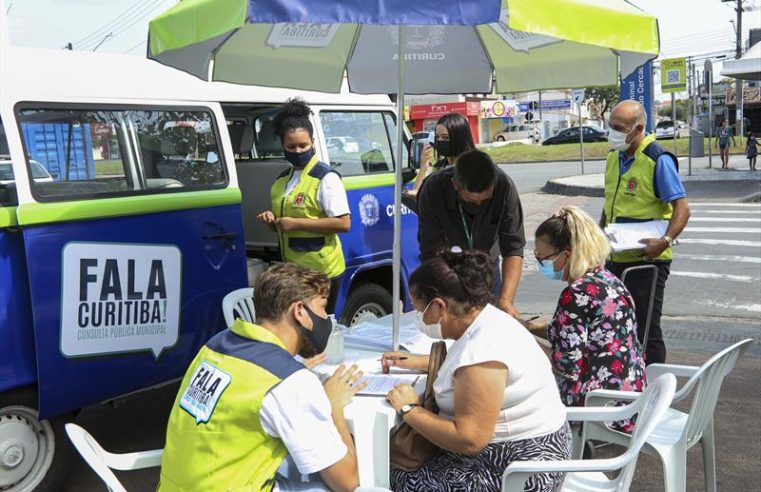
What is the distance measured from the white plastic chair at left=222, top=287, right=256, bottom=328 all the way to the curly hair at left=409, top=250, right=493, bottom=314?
1.78m

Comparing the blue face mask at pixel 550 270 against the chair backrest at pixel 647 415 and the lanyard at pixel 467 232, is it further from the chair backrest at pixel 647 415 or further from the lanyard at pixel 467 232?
the lanyard at pixel 467 232

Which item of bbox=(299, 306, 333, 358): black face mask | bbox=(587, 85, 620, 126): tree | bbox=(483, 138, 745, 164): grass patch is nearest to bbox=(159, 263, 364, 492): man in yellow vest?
bbox=(299, 306, 333, 358): black face mask

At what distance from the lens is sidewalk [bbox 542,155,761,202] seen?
18.1 metres

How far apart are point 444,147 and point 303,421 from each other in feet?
9.40

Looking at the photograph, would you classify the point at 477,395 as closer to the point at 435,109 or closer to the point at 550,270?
the point at 550,270

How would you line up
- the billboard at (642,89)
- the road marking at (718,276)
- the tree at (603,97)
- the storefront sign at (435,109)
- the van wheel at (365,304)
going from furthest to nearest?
the tree at (603,97) → the storefront sign at (435,109) → the billboard at (642,89) → the road marking at (718,276) → the van wheel at (365,304)

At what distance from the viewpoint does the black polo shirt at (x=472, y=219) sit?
4.34 meters

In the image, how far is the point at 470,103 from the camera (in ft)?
172

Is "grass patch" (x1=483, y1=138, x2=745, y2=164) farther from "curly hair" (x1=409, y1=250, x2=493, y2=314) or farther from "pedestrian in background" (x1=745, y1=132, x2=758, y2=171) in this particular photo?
"curly hair" (x1=409, y1=250, x2=493, y2=314)

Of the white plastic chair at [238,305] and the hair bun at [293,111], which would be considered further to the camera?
the hair bun at [293,111]

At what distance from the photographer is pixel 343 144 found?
5.70 meters

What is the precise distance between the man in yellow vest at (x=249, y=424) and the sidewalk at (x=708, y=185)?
16.9 meters

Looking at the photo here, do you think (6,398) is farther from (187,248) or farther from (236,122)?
(236,122)

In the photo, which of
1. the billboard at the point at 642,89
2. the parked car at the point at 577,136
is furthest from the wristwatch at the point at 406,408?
the parked car at the point at 577,136
